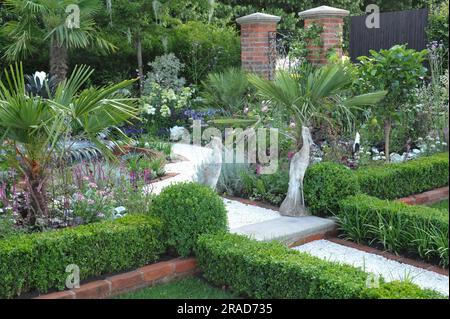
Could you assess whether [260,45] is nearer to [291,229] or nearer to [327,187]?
[327,187]

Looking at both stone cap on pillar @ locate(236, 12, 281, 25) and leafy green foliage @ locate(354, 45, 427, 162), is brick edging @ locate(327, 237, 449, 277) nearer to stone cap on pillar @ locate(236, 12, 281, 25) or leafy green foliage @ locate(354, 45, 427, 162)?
leafy green foliage @ locate(354, 45, 427, 162)

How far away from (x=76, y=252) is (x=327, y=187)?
2.44 m

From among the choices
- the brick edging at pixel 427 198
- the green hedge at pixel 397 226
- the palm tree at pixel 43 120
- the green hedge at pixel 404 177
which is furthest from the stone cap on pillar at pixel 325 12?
the palm tree at pixel 43 120

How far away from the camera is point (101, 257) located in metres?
4.12

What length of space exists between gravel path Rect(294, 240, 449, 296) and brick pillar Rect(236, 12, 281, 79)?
5.93 meters

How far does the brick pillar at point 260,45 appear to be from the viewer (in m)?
10.6

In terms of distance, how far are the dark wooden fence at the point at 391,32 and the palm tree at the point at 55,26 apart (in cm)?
597

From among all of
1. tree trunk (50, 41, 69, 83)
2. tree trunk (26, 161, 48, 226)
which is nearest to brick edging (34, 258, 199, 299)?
tree trunk (26, 161, 48, 226)

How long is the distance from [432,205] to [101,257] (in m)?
3.88

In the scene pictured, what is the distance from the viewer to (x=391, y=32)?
12.6m

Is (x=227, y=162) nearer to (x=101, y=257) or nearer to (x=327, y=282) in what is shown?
(x=101, y=257)

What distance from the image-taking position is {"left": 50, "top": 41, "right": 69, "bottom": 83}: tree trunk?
9.73 meters

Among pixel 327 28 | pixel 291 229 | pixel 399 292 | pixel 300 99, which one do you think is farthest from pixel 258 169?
pixel 327 28
